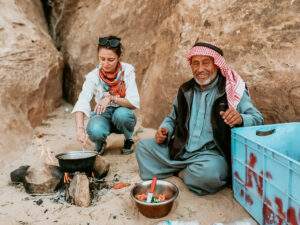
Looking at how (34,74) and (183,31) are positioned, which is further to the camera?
(34,74)

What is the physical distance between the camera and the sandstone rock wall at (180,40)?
4.82 m

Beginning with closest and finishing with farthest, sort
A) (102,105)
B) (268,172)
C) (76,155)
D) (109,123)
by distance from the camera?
(268,172) < (76,155) < (102,105) < (109,123)

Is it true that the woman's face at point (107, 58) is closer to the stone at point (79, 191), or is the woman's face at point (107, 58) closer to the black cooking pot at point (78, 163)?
the black cooking pot at point (78, 163)

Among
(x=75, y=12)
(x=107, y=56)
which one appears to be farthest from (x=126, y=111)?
(x=75, y=12)

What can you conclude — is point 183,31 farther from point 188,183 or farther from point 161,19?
point 188,183

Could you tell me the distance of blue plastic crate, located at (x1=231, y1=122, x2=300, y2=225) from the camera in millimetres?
3023

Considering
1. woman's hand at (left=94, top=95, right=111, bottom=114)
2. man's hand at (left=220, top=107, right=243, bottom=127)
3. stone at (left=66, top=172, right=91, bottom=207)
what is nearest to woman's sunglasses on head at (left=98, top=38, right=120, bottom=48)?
woman's hand at (left=94, top=95, right=111, bottom=114)

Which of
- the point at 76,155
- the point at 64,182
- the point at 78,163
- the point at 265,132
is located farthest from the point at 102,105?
the point at 265,132

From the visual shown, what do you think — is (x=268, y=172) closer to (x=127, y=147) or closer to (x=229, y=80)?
(x=229, y=80)

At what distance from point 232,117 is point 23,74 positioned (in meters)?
3.71

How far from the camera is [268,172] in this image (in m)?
3.32

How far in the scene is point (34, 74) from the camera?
653 centimetres

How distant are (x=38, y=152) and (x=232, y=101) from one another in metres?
2.85

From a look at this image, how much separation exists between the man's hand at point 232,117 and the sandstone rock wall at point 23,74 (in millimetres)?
3073
